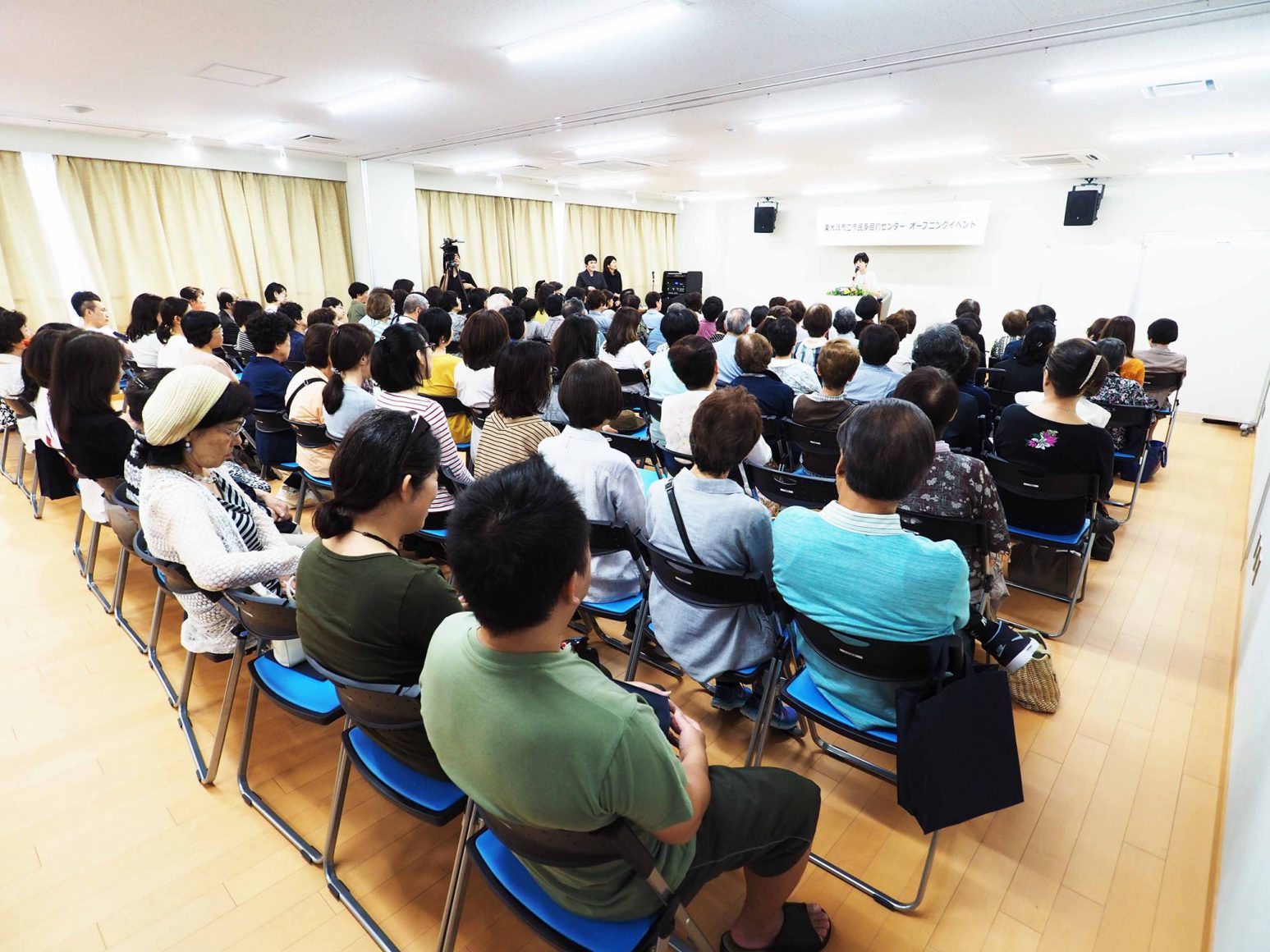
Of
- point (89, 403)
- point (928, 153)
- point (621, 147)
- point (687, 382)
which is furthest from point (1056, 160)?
point (89, 403)

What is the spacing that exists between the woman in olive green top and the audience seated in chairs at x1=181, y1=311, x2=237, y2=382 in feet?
10.3

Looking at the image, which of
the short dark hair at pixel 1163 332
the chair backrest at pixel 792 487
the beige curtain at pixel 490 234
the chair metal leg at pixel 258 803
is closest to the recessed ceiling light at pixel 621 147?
the beige curtain at pixel 490 234

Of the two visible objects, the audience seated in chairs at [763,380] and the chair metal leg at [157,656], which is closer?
the chair metal leg at [157,656]

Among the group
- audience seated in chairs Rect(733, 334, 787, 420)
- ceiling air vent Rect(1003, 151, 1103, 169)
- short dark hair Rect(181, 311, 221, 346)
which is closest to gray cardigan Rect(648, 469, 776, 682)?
audience seated in chairs Rect(733, 334, 787, 420)

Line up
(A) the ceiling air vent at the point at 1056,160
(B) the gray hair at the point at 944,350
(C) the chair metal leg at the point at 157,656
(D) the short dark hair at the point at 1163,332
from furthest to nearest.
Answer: (A) the ceiling air vent at the point at 1056,160, (D) the short dark hair at the point at 1163,332, (B) the gray hair at the point at 944,350, (C) the chair metal leg at the point at 157,656

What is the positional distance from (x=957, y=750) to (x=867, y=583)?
44 centimetres

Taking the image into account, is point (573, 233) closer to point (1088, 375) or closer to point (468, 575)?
point (1088, 375)

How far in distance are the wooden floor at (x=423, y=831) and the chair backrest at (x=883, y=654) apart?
2.23 feet

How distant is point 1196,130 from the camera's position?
5711 millimetres

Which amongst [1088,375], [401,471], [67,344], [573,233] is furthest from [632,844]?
[573,233]

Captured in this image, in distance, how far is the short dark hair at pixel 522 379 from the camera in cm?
260

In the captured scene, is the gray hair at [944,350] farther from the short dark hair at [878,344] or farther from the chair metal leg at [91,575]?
the chair metal leg at [91,575]

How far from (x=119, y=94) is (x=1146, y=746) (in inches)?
311

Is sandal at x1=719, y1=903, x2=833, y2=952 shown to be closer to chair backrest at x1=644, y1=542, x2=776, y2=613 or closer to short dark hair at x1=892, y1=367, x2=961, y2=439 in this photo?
chair backrest at x1=644, y1=542, x2=776, y2=613
